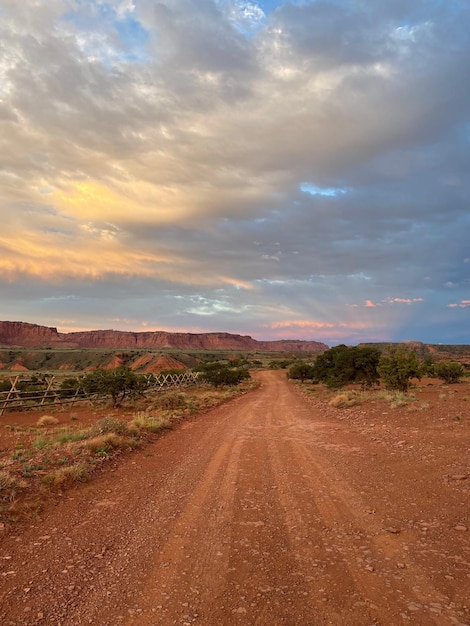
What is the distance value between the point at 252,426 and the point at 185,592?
13469 millimetres

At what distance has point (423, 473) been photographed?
Answer: 930 cm

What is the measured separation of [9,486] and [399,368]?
26105mm

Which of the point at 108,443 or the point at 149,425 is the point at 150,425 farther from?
the point at 108,443

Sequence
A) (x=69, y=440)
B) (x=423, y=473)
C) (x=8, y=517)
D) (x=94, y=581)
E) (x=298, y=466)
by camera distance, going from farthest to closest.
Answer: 1. (x=69, y=440)
2. (x=298, y=466)
3. (x=423, y=473)
4. (x=8, y=517)
5. (x=94, y=581)

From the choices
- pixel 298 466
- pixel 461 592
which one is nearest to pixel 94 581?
pixel 461 592

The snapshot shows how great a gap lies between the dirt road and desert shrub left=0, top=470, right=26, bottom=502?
87 centimetres

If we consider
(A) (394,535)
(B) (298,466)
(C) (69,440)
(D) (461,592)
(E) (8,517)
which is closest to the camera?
(D) (461,592)

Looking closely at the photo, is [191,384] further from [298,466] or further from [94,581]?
[94,581]

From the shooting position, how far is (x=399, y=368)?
28516 mm

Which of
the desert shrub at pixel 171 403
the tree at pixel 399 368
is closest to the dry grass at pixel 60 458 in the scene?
the desert shrub at pixel 171 403

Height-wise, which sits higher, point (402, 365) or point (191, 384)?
point (402, 365)

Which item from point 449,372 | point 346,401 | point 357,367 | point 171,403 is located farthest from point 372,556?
point 449,372

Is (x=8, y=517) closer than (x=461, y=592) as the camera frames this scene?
No

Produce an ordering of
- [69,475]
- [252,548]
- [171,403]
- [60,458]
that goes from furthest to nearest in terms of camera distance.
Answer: [171,403]
[60,458]
[69,475]
[252,548]
